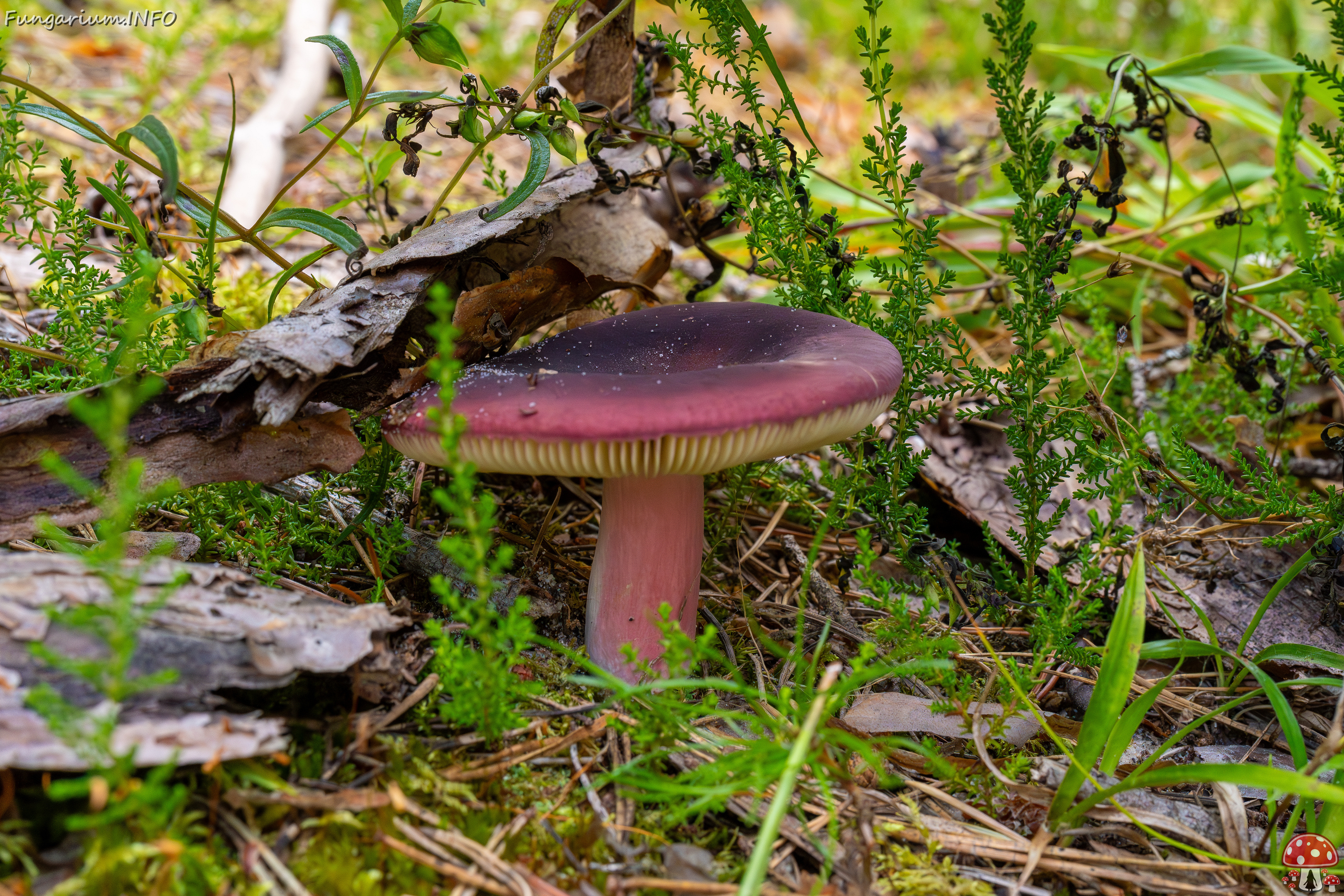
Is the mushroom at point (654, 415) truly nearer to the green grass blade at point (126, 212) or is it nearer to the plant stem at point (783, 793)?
the plant stem at point (783, 793)

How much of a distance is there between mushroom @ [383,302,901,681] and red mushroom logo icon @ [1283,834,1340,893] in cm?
127

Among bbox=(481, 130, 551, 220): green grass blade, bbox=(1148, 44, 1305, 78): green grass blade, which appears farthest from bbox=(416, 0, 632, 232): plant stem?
bbox=(1148, 44, 1305, 78): green grass blade

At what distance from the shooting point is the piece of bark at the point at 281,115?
4.11 m

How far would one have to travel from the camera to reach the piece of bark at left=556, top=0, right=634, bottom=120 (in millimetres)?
3049

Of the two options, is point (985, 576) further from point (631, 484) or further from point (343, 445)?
point (343, 445)

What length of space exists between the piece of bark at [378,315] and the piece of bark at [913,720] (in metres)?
1.48

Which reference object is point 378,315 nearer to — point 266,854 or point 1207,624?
point 266,854

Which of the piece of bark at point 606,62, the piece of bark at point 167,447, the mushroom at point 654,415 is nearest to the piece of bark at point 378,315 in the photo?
the piece of bark at point 167,447

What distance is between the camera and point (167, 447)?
6.91 ft

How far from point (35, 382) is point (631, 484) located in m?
1.65

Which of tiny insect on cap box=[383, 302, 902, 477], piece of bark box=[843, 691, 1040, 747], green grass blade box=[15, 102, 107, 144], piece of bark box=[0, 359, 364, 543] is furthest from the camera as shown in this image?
green grass blade box=[15, 102, 107, 144]

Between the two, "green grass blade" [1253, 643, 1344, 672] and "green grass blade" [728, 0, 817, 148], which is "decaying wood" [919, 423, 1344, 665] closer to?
"green grass blade" [1253, 643, 1344, 672]


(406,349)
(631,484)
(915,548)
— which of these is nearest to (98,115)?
(406,349)

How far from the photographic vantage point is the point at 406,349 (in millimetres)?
2436
